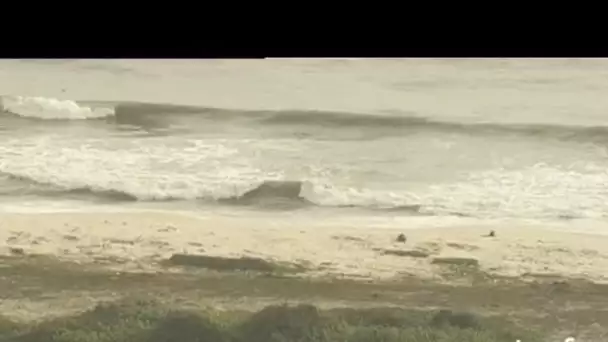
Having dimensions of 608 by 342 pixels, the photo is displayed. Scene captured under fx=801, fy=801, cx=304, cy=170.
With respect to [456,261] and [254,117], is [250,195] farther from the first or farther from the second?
[456,261]

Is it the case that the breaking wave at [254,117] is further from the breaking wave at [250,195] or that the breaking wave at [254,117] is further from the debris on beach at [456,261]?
the debris on beach at [456,261]

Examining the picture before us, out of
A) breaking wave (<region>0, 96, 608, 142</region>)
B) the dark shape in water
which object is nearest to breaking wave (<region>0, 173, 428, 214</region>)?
the dark shape in water

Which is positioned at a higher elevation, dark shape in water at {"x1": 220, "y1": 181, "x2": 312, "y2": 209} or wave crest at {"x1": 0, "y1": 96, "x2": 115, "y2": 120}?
wave crest at {"x1": 0, "y1": 96, "x2": 115, "y2": 120}

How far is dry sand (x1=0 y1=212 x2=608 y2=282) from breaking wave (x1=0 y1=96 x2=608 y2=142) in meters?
0.16

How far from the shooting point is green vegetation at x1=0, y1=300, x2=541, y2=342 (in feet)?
4.15

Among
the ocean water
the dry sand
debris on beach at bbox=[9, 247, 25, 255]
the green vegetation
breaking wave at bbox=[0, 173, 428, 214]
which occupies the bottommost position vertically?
the green vegetation

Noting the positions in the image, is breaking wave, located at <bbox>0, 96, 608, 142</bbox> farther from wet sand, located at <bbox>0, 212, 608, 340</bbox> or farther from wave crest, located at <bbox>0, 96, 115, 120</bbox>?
wet sand, located at <bbox>0, 212, 608, 340</bbox>

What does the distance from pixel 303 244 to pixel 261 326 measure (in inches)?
5.8

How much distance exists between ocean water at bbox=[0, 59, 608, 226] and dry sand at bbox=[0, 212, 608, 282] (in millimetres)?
26

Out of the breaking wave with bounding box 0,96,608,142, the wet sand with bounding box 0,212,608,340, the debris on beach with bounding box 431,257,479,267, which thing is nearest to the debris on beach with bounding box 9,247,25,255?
the wet sand with bounding box 0,212,608,340

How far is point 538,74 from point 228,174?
53 centimetres

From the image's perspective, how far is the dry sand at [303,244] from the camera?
4.15 ft

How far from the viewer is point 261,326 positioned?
4.19 feet
